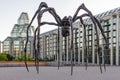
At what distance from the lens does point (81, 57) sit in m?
102

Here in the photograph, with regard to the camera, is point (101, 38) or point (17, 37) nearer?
point (101, 38)

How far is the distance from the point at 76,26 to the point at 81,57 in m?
10.4

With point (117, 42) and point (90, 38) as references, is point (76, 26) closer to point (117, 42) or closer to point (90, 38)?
point (90, 38)

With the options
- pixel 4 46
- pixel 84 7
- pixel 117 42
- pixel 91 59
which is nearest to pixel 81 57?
pixel 91 59
